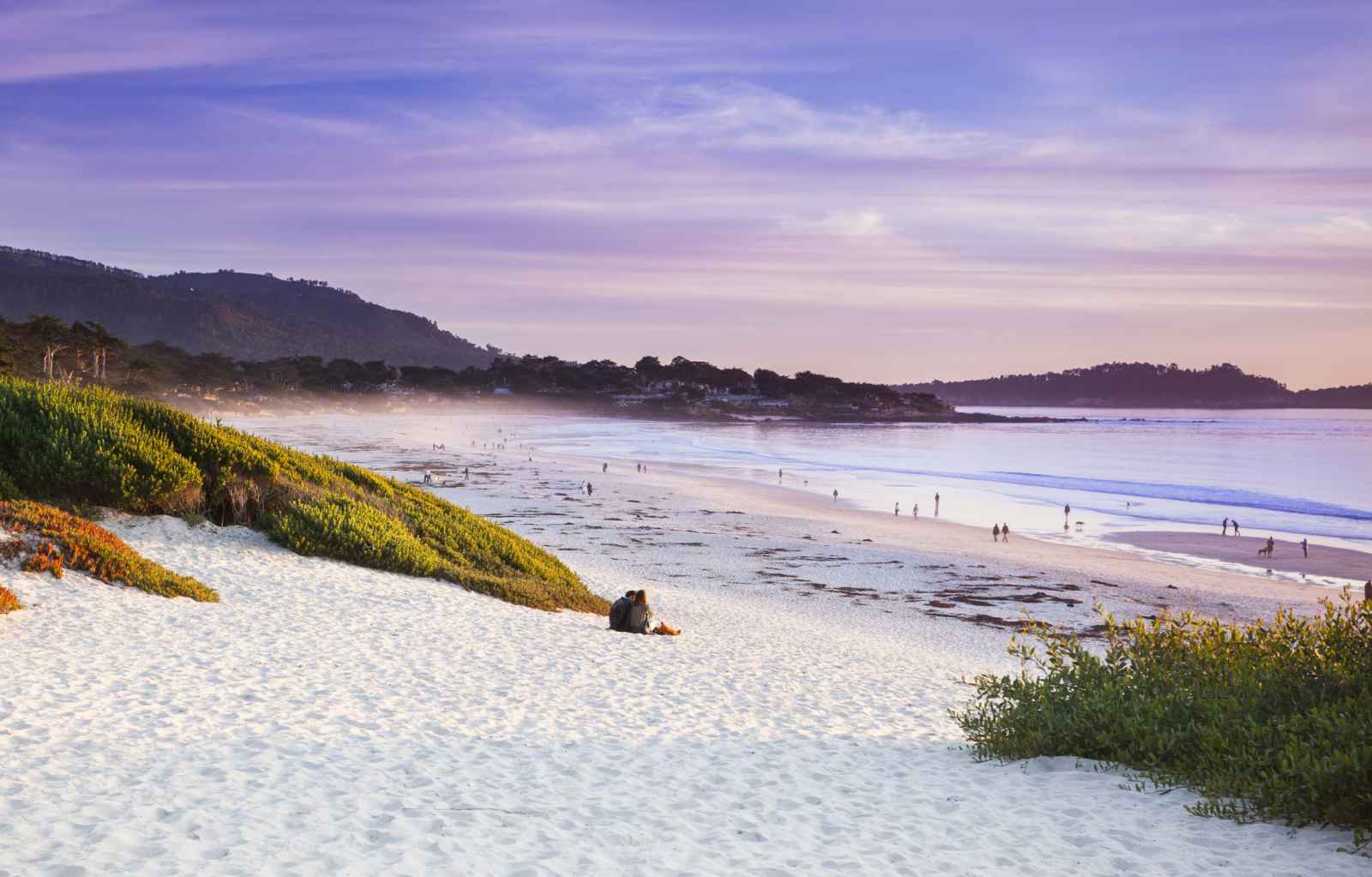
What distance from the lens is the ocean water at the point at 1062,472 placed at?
4741 centimetres

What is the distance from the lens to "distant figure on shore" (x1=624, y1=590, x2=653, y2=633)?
15.6 metres

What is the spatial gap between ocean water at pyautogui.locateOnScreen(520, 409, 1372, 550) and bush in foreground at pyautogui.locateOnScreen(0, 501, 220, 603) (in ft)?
116

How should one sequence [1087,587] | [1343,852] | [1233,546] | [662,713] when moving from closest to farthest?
[1343,852]
[662,713]
[1087,587]
[1233,546]

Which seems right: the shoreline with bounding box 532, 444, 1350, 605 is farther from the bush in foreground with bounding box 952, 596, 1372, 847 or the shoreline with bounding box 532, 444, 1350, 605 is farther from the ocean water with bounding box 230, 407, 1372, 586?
the bush in foreground with bounding box 952, 596, 1372, 847

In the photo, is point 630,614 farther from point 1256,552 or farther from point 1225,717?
point 1256,552

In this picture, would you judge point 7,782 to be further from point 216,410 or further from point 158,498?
point 216,410

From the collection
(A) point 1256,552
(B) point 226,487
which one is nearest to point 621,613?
(B) point 226,487

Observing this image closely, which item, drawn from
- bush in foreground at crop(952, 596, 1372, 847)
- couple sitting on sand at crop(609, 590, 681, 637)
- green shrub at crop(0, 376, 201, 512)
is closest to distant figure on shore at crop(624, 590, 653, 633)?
couple sitting on sand at crop(609, 590, 681, 637)

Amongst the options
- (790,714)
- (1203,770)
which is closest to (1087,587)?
(790,714)

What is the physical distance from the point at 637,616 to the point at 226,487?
339 inches

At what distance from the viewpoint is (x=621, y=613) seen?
1562 centimetres

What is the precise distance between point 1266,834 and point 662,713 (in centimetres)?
589

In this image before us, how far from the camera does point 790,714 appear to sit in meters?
11.0

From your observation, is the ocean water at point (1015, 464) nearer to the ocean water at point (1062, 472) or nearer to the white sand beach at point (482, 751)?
the ocean water at point (1062, 472)
